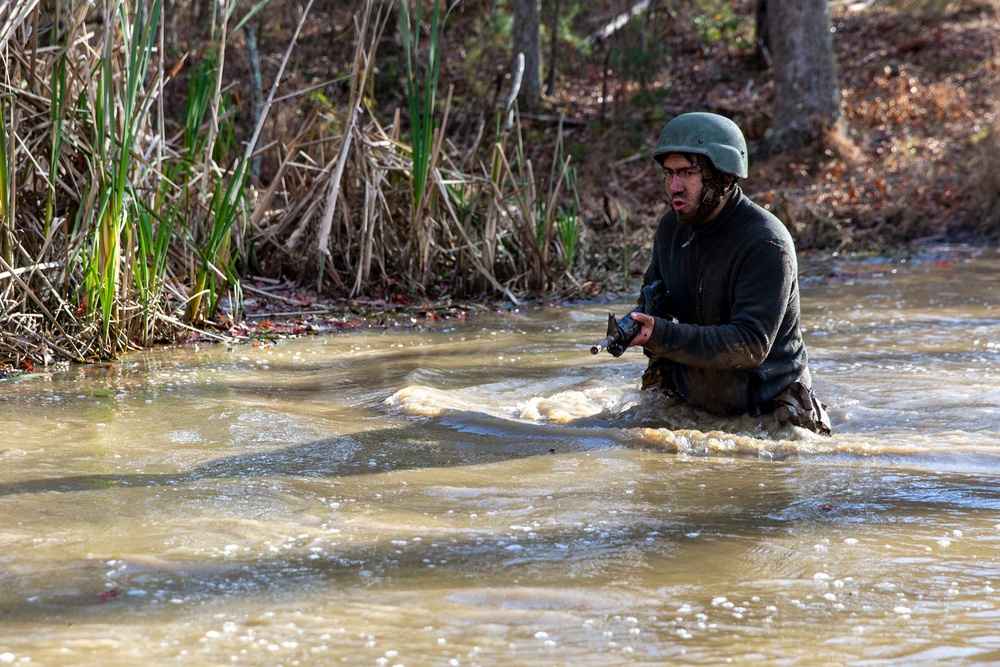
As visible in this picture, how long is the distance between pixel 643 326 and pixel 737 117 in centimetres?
1322

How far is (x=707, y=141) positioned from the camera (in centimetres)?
407

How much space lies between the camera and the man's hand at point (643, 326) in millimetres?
3975

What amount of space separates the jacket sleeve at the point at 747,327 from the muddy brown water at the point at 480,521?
362 mm

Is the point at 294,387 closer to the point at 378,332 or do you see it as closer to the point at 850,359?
the point at 378,332

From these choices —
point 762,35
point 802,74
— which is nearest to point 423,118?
point 802,74

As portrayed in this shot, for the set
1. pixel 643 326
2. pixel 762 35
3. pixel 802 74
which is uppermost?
pixel 762 35

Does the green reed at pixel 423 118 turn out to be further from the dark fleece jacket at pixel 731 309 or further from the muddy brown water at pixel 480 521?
the dark fleece jacket at pixel 731 309

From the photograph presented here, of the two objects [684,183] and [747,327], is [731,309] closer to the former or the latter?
[747,327]

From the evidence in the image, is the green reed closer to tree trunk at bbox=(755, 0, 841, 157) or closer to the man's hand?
the man's hand

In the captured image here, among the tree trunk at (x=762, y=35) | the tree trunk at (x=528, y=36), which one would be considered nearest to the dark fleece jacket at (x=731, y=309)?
the tree trunk at (x=528, y=36)

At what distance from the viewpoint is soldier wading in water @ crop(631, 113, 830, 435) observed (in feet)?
13.3

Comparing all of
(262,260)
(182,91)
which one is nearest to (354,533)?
(262,260)

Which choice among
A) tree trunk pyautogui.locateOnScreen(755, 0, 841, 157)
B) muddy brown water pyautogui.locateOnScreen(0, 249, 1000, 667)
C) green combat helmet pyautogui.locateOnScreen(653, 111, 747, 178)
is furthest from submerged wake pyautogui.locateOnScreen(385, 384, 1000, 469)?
tree trunk pyautogui.locateOnScreen(755, 0, 841, 157)

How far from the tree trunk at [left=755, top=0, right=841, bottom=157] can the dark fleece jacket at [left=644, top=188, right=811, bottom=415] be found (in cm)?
1038
